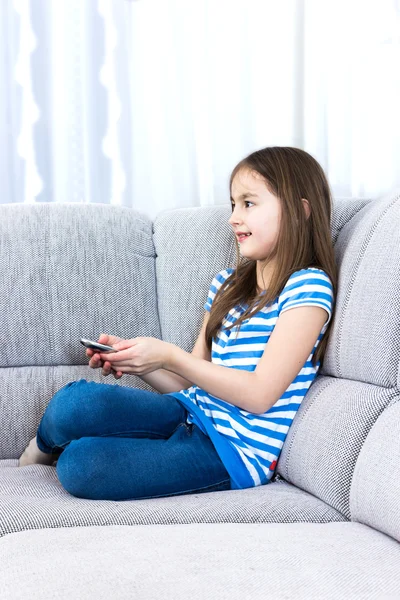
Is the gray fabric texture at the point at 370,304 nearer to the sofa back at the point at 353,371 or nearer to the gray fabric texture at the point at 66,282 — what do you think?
the sofa back at the point at 353,371

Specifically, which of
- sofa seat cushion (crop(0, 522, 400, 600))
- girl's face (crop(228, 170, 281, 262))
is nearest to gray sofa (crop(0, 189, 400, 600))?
sofa seat cushion (crop(0, 522, 400, 600))

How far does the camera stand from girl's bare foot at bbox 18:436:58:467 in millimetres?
1506

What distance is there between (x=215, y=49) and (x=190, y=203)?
1.50ft

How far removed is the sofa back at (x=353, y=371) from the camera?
1209mm

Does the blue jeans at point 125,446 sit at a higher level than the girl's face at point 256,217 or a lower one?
lower

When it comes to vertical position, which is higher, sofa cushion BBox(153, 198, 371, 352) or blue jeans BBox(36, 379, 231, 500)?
sofa cushion BBox(153, 198, 371, 352)

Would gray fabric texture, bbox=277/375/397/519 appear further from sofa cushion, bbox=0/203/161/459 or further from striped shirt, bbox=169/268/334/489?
sofa cushion, bbox=0/203/161/459

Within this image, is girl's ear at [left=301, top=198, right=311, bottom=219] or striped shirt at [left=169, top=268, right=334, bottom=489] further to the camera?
girl's ear at [left=301, top=198, right=311, bottom=219]

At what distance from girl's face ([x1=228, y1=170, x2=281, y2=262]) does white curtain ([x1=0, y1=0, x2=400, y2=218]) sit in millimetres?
664

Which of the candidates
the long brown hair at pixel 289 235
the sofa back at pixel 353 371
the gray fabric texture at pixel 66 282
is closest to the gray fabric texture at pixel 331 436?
the sofa back at pixel 353 371

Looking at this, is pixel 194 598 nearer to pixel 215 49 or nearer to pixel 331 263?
pixel 331 263

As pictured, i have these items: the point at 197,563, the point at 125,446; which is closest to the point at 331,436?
the point at 125,446

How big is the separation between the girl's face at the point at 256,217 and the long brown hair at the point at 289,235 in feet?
0.04

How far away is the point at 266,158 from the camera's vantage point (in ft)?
5.10
